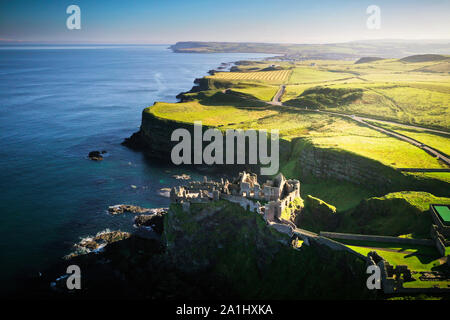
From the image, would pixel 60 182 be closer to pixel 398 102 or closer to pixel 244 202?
pixel 244 202

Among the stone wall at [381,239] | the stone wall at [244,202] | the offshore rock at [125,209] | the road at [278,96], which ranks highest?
the road at [278,96]

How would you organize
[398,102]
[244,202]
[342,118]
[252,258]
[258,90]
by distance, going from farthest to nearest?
[258,90]
[398,102]
[342,118]
[244,202]
[252,258]

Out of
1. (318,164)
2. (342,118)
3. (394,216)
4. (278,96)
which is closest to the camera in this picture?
(394,216)

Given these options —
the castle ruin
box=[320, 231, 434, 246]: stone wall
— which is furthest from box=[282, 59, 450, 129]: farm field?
the castle ruin

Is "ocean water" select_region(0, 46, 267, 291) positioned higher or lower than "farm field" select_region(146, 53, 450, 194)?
lower

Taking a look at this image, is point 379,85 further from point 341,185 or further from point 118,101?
point 118,101

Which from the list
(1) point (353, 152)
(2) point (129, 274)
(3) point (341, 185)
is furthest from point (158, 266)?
(1) point (353, 152)

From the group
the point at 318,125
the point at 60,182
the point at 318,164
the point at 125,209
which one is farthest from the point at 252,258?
the point at 318,125

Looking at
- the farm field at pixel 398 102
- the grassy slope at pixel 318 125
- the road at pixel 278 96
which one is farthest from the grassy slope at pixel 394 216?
the road at pixel 278 96

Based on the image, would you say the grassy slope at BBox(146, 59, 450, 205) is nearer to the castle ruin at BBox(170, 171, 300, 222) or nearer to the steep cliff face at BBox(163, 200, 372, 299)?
the castle ruin at BBox(170, 171, 300, 222)

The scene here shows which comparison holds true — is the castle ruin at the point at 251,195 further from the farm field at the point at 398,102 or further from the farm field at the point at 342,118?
the farm field at the point at 398,102

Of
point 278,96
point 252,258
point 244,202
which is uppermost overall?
point 278,96
